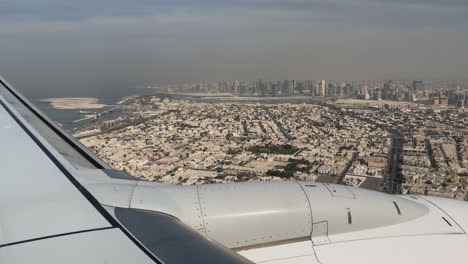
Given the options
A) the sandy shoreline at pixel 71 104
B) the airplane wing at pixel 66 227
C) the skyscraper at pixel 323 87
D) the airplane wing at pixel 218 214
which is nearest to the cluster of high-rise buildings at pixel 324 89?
the skyscraper at pixel 323 87

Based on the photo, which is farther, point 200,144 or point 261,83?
point 261,83

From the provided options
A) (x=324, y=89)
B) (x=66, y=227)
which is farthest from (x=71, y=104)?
(x=66, y=227)

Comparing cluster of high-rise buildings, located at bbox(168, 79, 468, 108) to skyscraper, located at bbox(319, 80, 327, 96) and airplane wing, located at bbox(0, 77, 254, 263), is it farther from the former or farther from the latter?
airplane wing, located at bbox(0, 77, 254, 263)

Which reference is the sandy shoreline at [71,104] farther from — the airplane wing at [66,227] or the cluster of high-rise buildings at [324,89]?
the airplane wing at [66,227]

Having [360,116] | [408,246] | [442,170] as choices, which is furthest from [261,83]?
[408,246]

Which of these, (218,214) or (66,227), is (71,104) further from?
(66,227)

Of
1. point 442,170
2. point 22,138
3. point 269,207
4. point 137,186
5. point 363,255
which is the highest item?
point 22,138

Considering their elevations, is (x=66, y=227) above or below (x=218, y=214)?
above

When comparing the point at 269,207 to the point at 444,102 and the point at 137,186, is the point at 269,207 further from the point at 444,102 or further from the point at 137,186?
the point at 444,102
